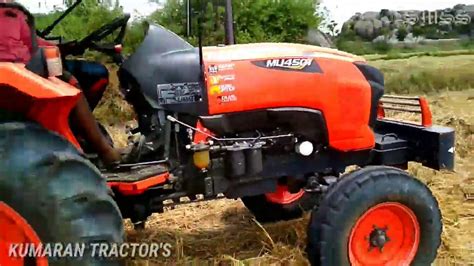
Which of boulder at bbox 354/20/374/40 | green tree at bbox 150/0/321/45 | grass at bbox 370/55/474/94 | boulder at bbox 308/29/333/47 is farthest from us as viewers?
boulder at bbox 354/20/374/40

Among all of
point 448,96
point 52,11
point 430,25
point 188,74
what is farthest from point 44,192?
point 430,25

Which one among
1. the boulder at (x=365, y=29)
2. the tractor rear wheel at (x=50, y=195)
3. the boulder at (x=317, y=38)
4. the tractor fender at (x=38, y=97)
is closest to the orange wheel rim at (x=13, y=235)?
the tractor rear wheel at (x=50, y=195)

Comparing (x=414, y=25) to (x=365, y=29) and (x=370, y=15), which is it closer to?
(x=365, y=29)

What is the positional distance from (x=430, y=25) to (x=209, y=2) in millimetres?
14057

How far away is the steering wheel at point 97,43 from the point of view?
12.9 feet

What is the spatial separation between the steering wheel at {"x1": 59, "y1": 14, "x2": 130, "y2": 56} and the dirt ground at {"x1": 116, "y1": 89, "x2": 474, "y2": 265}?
1.20 metres

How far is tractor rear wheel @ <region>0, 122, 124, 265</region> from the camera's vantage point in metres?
2.80

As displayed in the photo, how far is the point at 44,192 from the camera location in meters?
2.80

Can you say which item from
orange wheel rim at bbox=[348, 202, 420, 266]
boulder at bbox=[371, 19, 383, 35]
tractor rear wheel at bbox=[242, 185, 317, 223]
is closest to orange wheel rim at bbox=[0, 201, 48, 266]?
orange wheel rim at bbox=[348, 202, 420, 266]

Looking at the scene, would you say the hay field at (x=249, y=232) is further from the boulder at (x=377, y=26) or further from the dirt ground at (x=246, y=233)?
the boulder at (x=377, y=26)
